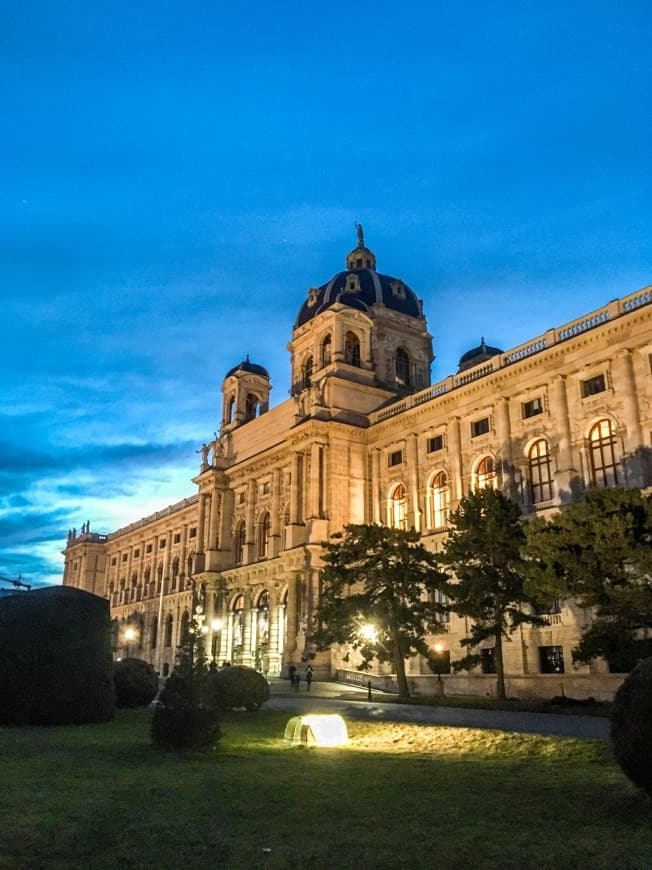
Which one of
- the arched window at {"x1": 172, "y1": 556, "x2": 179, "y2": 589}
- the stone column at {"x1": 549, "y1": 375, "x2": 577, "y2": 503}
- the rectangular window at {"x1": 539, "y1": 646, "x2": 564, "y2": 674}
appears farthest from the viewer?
the arched window at {"x1": 172, "y1": 556, "x2": 179, "y2": 589}

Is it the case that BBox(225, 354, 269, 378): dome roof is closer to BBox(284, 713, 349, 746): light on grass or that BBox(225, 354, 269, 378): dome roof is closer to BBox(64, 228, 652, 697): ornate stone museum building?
BBox(64, 228, 652, 697): ornate stone museum building

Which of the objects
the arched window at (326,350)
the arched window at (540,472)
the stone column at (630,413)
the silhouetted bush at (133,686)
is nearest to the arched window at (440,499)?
the arched window at (540,472)

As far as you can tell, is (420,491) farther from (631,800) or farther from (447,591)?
(631,800)

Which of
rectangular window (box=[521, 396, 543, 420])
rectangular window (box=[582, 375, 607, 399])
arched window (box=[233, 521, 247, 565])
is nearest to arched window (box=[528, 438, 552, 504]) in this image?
rectangular window (box=[521, 396, 543, 420])

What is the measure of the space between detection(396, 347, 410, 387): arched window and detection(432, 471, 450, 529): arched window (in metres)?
17.2

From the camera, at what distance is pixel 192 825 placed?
27.7 ft

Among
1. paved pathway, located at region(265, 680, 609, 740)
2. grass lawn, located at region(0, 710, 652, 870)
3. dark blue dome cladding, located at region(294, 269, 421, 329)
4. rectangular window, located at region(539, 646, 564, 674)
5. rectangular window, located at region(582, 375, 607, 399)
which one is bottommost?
grass lawn, located at region(0, 710, 652, 870)

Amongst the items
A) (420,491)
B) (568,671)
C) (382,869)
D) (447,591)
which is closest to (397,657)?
(447,591)

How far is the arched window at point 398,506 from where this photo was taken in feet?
157

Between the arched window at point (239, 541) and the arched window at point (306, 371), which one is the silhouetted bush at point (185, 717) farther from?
the arched window at point (306, 371)

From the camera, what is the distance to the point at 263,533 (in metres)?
57.8

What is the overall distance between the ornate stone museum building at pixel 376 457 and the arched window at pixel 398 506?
0.41ft

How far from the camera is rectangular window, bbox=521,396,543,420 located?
39.1 meters

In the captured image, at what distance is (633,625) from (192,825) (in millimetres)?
19114
